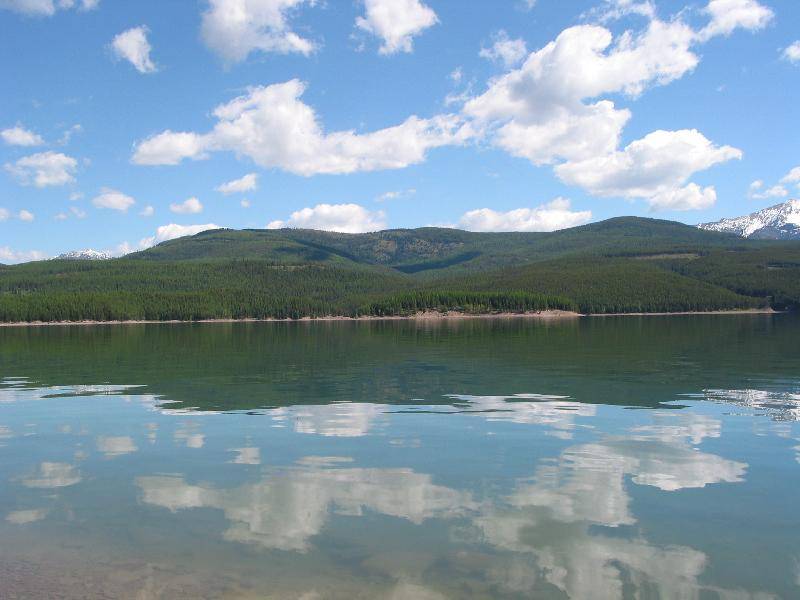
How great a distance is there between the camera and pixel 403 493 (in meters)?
21.4

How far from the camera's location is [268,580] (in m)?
15.1

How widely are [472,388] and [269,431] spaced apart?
65.6 feet

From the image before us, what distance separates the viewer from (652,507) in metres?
19.9

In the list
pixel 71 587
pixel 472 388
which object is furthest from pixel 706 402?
pixel 71 587

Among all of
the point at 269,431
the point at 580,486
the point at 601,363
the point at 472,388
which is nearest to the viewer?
the point at 580,486

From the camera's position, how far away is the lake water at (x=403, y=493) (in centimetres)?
1524

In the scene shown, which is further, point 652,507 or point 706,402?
point 706,402

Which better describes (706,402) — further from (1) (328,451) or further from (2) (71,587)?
(2) (71,587)

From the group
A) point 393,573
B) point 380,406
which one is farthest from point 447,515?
point 380,406

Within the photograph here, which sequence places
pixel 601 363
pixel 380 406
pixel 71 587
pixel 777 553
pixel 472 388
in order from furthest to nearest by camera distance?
pixel 601 363 < pixel 472 388 < pixel 380 406 < pixel 777 553 < pixel 71 587

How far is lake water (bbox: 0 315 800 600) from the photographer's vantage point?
15.2m

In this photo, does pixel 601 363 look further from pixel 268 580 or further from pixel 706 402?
pixel 268 580

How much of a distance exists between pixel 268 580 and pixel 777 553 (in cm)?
1301

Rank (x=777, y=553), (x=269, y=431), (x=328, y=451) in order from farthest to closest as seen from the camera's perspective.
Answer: (x=269, y=431)
(x=328, y=451)
(x=777, y=553)
